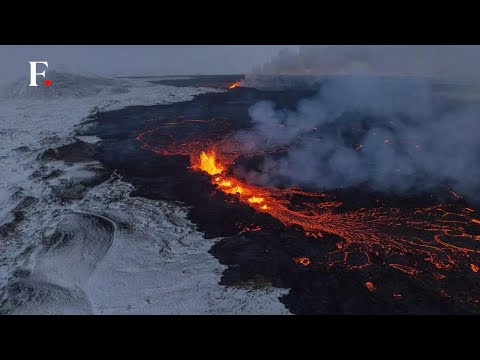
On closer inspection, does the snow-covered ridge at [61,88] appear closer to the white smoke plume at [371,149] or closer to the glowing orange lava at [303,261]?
the white smoke plume at [371,149]

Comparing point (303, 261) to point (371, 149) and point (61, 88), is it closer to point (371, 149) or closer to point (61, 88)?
point (371, 149)

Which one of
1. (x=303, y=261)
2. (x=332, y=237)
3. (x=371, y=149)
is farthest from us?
(x=371, y=149)

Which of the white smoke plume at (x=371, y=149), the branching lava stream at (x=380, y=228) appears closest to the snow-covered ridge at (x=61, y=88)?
the white smoke plume at (x=371, y=149)

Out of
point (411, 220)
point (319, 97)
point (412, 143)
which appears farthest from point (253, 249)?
point (319, 97)

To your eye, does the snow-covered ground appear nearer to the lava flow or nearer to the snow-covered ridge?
the lava flow

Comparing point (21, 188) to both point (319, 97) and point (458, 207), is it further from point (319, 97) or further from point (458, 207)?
point (319, 97)

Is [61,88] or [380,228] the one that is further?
[61,88]

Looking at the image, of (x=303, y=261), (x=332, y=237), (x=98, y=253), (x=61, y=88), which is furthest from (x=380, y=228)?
(x=61, y=88)
